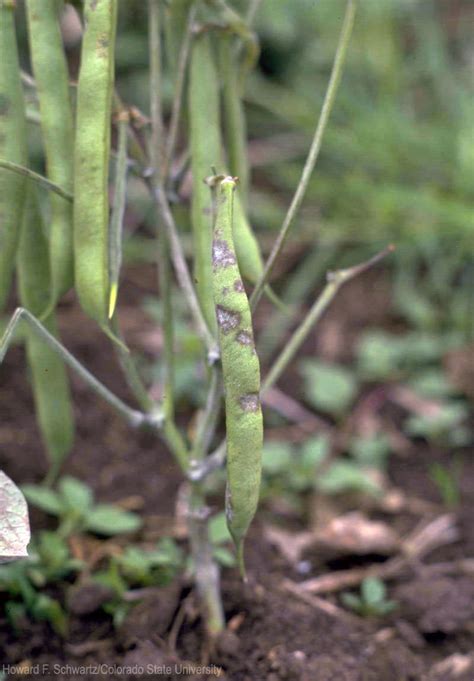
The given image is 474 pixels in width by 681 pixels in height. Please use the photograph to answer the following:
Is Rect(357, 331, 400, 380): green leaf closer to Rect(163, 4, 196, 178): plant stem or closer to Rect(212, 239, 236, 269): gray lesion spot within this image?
Rect(163, 4, 196, 178): plant stem

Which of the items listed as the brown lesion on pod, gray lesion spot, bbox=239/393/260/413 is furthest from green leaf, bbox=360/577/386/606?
the brown lesion on pod

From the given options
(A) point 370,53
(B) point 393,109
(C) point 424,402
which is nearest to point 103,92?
(C) point 424,402

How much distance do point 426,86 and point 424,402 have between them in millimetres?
Answer: 1363

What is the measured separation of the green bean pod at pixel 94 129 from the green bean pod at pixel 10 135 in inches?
2.8

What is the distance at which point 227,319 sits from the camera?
31.0 inches

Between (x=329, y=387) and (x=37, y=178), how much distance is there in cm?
108

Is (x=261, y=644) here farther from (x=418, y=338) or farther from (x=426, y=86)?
(x=426, y=86)

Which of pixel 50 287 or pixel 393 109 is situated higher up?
pixel 393 109

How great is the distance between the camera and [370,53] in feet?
8.80

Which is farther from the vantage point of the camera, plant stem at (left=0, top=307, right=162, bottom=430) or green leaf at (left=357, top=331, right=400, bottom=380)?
green leaf at (left=357, top=331, right=400, bottom=380)

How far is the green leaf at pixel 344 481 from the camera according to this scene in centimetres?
151

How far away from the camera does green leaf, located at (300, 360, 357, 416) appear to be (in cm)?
181

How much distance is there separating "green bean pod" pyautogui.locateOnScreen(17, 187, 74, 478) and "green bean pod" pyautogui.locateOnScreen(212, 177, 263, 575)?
0.31 meters

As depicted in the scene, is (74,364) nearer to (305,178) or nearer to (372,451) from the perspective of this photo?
(305,178)
